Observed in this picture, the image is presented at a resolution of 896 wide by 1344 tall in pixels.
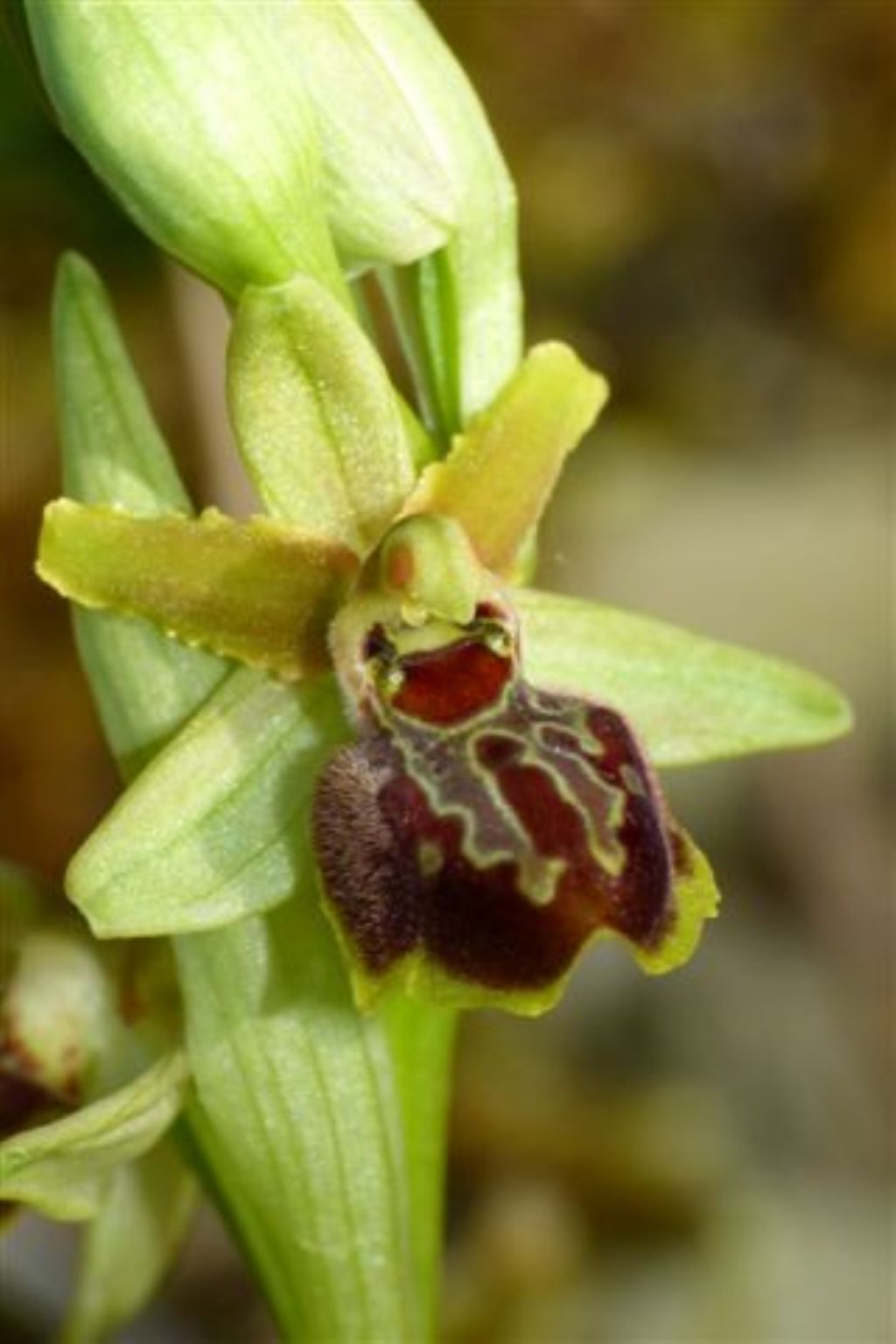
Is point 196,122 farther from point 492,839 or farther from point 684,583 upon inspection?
point 684,583

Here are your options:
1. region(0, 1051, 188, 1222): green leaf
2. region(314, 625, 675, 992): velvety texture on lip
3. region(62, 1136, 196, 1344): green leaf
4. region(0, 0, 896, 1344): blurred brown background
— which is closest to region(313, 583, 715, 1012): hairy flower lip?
region(314, 625, 675, 992): velvety texture on lip

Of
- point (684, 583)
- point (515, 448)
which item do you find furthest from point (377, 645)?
point (684, 583)

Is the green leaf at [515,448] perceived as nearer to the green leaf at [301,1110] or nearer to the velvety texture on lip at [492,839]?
the velvety texture on lip at [492,839]

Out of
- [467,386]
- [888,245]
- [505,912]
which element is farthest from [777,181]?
[505,912]

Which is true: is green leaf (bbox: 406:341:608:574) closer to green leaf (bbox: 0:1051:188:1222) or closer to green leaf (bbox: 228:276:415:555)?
green leaf (bbox: 228:276:415:555)

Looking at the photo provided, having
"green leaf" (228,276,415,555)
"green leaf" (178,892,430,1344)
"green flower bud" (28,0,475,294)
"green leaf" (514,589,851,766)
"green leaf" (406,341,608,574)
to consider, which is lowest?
"green leaf" (178,892,430,1344)
